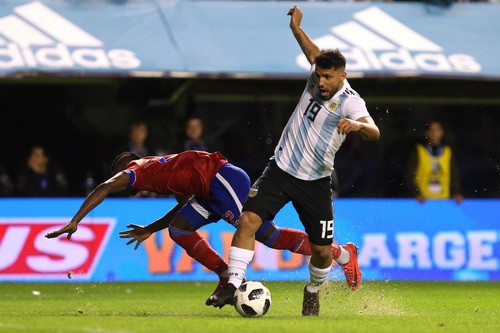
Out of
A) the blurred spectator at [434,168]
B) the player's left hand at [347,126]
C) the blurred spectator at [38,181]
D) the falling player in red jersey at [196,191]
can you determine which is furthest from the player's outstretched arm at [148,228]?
the blurred spectator at [434,168]

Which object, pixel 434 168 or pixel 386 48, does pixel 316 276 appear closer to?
pixel 434 168

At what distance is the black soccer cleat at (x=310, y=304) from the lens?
1141 centimetres

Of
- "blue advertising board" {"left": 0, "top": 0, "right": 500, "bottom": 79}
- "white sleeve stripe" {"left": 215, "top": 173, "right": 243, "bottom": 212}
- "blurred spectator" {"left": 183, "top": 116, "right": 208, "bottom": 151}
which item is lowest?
"blurred spectator" {"left": 183, "top": 116, "right": 208, "bottom": 151}

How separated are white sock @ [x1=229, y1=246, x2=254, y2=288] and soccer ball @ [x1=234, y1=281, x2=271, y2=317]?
0.13 meters

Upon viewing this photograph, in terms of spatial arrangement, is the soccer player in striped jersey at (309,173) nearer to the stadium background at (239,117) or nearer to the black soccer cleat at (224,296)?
the black soccer cleat at (224,296)

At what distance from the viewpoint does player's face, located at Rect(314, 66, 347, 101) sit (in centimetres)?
1067

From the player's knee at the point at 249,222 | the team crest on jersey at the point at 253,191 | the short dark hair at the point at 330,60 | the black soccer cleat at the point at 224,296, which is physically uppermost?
the short dark hair at the point at 330,60

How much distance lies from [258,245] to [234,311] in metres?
5.16

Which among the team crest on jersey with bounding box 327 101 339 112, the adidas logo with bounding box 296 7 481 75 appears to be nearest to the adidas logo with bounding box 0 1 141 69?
the adidas logo with bounding box 296 7 481 75

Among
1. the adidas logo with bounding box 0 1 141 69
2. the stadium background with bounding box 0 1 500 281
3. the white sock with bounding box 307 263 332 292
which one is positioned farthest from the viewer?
the adidas logo with bounding box 0 1 141 69

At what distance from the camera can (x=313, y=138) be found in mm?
11016

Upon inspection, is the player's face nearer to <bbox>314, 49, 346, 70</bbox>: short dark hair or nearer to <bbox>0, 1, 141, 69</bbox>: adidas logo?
<bbox>314, 49, 346, 70</bbox>: short dark hair

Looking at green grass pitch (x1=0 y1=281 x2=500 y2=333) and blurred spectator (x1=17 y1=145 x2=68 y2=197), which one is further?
blurred spectator (x1=17 y1=145 x2=68 y2=197)

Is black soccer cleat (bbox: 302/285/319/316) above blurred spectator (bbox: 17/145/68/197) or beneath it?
above
